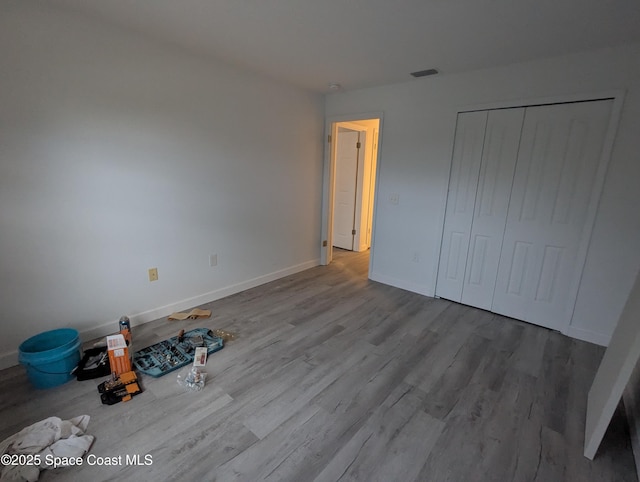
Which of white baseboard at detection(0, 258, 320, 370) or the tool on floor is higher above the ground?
white baseboard at detection(0, 258, 320, 370)

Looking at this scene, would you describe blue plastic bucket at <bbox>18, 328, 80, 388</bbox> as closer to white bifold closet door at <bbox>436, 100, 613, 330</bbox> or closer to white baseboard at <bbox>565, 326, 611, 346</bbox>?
white bifold closet door at <bbox>436, 100, 613, 330</bbox>

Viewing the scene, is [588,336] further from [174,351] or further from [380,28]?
[174,351]

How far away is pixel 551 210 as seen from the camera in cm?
265

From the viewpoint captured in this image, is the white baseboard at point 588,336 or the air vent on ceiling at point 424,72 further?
the air vent on ceiling at point 424,72

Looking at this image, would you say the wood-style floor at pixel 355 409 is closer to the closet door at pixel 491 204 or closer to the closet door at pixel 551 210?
the closet door at pixel 551 210

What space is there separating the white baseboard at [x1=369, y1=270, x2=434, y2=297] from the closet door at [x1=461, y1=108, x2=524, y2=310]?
1.37 feet

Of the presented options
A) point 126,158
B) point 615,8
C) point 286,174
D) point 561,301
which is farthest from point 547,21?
point 126,158

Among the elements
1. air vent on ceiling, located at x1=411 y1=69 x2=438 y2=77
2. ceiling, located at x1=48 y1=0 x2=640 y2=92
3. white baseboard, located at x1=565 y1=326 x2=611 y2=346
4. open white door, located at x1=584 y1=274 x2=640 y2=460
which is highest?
air vent on ceiling, located at x1=411 y1=69 x2=438 y2=77

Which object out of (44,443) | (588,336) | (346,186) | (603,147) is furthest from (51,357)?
(346,186)

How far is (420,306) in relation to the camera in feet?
10.5

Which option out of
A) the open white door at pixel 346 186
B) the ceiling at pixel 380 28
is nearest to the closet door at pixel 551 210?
the ceiling at pixel 380 28

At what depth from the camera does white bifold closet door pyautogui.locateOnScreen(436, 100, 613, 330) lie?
249 cm

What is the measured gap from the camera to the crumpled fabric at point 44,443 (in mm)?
1302

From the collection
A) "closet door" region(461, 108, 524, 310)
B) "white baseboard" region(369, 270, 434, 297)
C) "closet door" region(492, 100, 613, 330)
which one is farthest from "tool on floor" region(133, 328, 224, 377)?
"closet door" region(492, 100, 613, 330)
